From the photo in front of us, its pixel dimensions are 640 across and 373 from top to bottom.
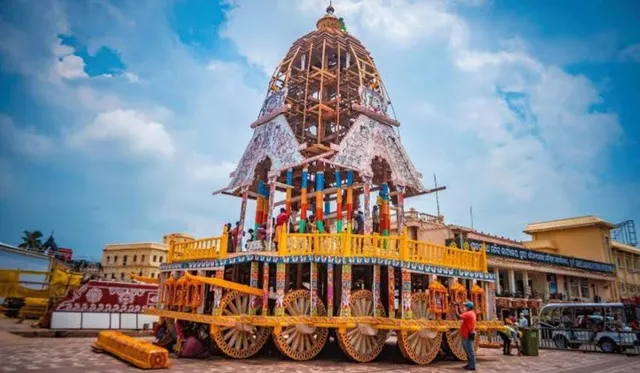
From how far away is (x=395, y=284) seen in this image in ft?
47.0

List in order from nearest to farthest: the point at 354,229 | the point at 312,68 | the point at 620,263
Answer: the point at 354,229, the point at 312,68, the point at 620,263

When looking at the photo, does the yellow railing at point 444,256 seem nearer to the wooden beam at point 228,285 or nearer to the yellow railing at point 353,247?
the yellow railing at point 353,247

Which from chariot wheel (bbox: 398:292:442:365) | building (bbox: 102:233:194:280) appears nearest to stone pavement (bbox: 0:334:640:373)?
chariot wheel (bbox: 398:292:442:365)

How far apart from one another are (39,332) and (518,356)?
19590 mm

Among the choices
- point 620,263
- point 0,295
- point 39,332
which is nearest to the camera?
point 39,332

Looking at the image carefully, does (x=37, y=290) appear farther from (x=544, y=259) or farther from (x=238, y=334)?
(x=544, y=259)

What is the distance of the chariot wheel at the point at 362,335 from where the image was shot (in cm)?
1224

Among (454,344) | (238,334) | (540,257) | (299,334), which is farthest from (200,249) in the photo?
A: (540,257)

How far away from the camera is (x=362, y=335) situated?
12.6 meters

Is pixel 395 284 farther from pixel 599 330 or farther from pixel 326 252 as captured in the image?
pixel 599 330

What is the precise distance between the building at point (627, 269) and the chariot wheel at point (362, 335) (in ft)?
139

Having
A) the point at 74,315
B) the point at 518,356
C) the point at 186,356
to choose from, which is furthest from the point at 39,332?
the point at 518,356

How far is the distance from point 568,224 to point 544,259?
1143 cm

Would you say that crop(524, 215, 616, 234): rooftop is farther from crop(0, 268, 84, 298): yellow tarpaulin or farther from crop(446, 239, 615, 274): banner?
crop(0, 268, 84, 298): yellow tarpaulin
